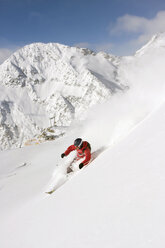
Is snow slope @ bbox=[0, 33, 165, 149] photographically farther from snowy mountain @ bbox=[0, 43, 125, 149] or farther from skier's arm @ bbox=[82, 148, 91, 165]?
skier's arm @ bbox=[82, 148, 91, 165]

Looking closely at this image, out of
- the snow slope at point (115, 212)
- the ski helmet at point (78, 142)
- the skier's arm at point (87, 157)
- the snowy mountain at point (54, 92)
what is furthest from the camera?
the snowy mountain at point (54, 92)

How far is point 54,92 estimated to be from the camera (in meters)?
192

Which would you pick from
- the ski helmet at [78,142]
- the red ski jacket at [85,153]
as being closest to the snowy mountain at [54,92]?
the red ski jacket at [85,153]

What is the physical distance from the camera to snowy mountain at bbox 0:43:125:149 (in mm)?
168000

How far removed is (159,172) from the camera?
7.45ft

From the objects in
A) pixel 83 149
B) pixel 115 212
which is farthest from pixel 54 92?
pixel 115 212

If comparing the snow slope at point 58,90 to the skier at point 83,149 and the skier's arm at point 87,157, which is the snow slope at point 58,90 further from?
the skier's arm at point 87,157

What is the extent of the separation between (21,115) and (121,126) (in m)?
173

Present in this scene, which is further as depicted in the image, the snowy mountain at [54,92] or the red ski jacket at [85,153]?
the snowy mountain at [54,92]

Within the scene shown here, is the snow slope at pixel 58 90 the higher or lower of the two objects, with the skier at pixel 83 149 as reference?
higher

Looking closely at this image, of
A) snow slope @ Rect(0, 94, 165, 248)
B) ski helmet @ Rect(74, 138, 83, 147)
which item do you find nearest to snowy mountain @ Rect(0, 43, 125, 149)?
ski helmet @ Rect(74, 138, 83, 147)

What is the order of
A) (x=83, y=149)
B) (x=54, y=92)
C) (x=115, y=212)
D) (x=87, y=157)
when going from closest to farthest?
(x=115, y=212) → (x=87, y=157) → (x=83, y=149) → (x=54, y=92)

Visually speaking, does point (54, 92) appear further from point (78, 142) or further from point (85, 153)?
point (85, 153)

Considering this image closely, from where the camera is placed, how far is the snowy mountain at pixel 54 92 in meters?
168
